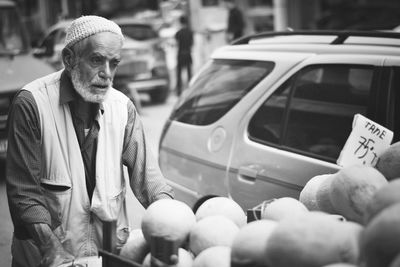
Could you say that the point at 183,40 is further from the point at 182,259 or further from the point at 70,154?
the point at 182,259

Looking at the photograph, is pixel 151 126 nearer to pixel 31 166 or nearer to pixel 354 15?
pixel 354 15

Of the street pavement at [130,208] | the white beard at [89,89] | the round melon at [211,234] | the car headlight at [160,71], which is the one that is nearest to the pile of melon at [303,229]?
the round melon at [211,234]

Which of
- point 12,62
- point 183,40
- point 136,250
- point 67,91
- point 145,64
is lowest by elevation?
point 145,64

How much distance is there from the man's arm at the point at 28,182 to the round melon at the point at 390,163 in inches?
50.1

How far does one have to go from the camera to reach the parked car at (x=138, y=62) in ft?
38.9

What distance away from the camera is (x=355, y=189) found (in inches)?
71.7

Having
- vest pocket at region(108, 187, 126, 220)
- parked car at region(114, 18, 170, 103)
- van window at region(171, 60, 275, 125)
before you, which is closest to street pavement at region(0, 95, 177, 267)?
parked car at region(114, 18, 170, 103)

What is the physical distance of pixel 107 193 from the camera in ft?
7.98

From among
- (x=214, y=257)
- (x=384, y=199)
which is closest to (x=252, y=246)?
(x=214, y=257)

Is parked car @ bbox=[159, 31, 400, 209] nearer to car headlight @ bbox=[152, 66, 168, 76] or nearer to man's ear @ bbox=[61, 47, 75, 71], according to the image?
man's ear @ bbox=[61, 47, 75, 71]

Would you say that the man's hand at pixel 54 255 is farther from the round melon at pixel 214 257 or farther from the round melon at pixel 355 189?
the round melon at pixel 355 189

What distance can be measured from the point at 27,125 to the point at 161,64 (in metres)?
10.8

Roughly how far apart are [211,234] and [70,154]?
2.76 ft

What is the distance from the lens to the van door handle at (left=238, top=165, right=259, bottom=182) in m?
3.57
